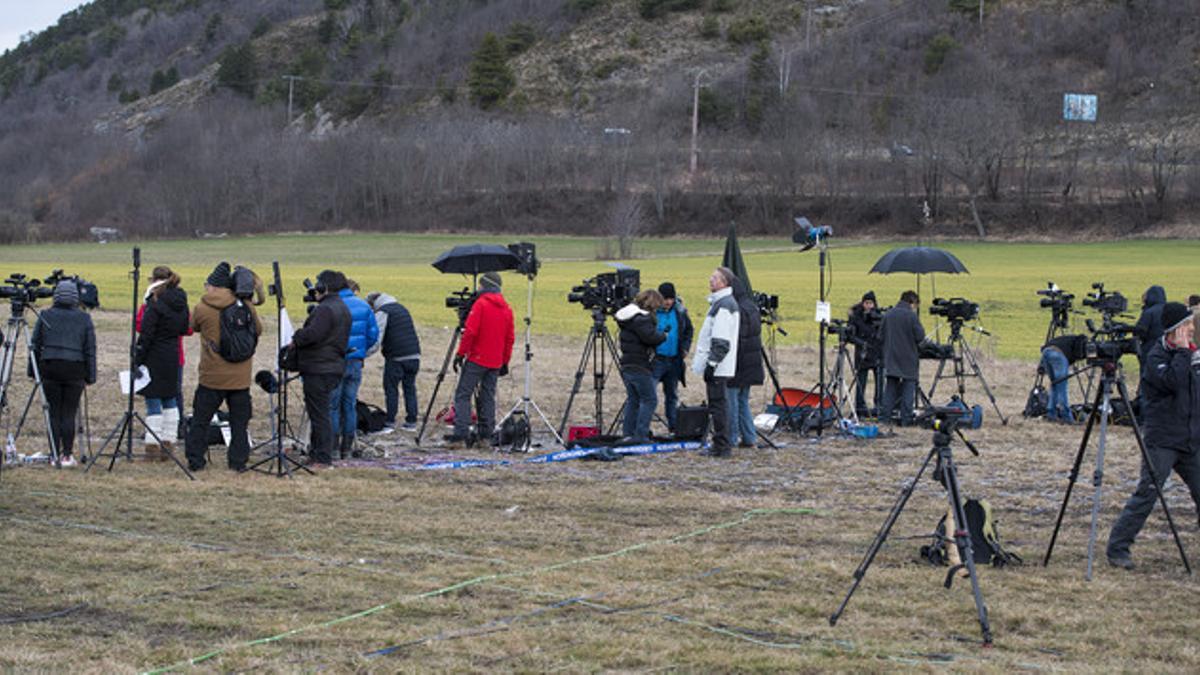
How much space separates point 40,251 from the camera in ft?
243

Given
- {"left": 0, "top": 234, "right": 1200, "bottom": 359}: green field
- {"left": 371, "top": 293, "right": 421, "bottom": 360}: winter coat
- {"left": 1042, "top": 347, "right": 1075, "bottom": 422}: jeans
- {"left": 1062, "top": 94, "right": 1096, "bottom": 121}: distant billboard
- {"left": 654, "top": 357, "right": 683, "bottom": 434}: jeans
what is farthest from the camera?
{"left": 1062, "top": 94, "right": 1096, "bottom": 121}: distant billboard

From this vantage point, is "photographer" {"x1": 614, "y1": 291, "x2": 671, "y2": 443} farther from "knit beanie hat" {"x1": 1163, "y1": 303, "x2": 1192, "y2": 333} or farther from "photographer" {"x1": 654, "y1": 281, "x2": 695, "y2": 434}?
"knit beanie hat" {"x1": 1163, "y1": 303, "x2": 1192, "y2": 333}

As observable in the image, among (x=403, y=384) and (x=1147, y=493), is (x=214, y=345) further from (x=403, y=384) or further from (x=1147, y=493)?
(x=1147, y=493)

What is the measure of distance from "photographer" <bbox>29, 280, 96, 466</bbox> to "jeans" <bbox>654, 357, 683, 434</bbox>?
5978 millimetres

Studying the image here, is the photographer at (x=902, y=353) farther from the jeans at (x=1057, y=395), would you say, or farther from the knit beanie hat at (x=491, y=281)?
the knit beanie hat at (x=491, y=281)

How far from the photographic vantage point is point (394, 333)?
15.9 meters

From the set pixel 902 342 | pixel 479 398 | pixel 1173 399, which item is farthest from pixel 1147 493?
pixel 479 398

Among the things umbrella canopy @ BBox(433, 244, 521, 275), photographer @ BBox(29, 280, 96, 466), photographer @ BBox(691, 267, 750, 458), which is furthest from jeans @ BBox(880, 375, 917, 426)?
photographer @ BBox(29, 280, 96, 466)

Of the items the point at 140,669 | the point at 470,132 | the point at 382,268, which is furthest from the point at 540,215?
the point at 140,669

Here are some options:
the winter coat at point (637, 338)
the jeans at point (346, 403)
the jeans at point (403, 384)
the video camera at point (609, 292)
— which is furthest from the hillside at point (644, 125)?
the jeans at point (346, 403)

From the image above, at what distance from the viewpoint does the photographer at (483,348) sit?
46.3ft

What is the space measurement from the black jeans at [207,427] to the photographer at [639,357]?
3984mm

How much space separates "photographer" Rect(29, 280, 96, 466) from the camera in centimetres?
1247

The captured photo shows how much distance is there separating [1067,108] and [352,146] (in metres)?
54.9
